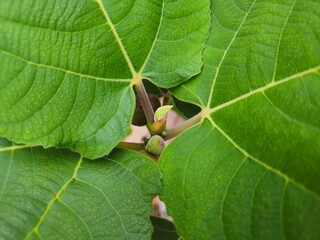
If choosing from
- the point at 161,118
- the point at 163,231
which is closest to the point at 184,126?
the point at 161,118

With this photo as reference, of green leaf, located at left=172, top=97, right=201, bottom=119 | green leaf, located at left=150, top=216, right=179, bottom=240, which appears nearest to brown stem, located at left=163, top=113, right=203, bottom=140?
green leaf, located at left=172, top=97, right=201, bottom=119

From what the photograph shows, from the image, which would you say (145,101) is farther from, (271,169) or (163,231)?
(163,231)

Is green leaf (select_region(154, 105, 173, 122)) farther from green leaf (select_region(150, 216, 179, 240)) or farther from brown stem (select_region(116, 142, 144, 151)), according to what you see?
green leaf (select_region(150, 216, 179, 240))

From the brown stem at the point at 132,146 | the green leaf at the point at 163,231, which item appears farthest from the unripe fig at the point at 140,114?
the green leaf at the point at 163,231

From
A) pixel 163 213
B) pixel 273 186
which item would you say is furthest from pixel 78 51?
pixel 163 213

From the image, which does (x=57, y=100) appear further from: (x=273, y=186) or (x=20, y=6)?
(x=273, y=186)

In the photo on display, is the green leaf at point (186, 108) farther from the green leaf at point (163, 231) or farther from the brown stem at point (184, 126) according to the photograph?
the green leaf at point (163, 231)
